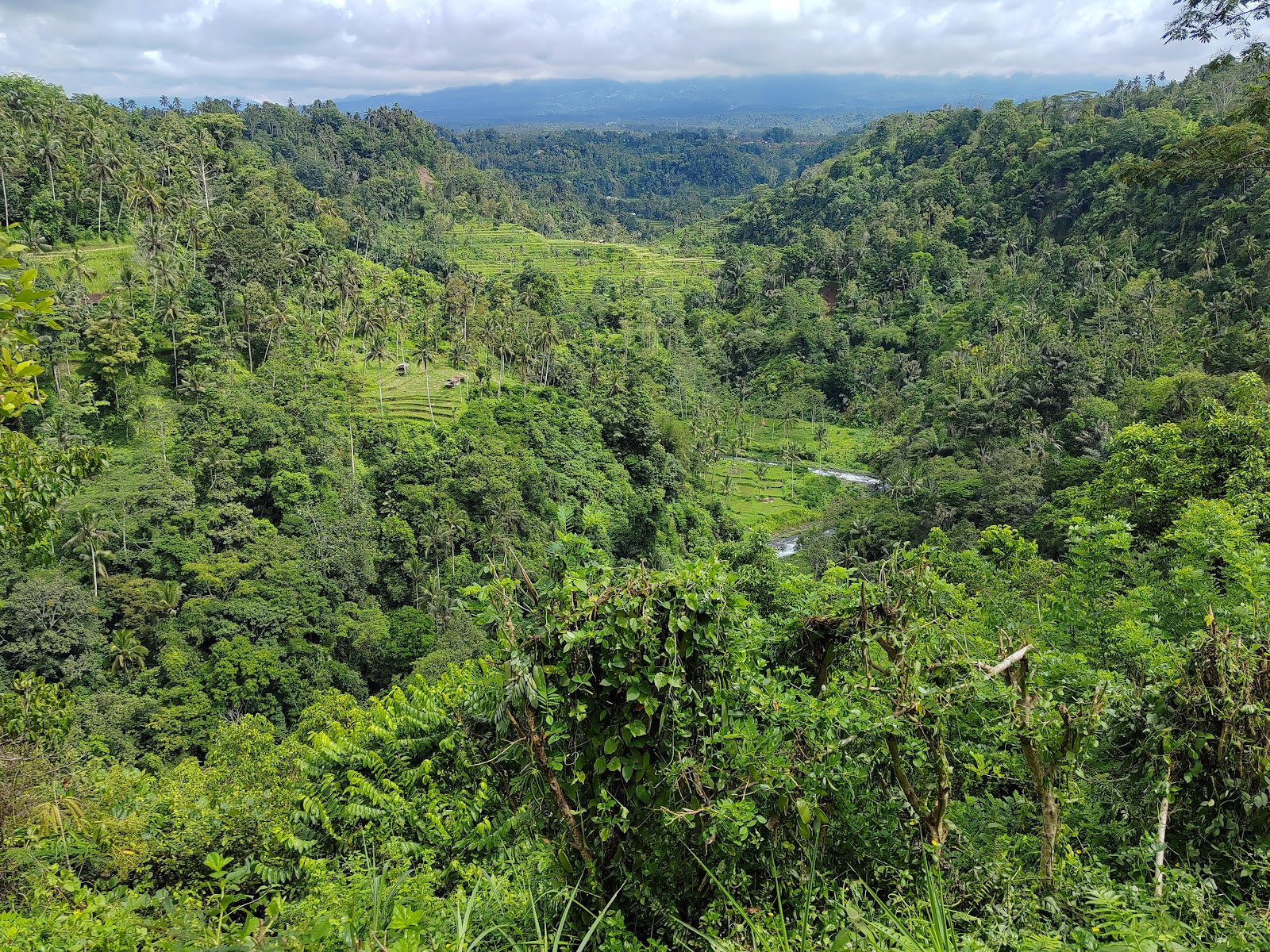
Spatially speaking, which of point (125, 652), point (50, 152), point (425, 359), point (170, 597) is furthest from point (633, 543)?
point (50, 152)

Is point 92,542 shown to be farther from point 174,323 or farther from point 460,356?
point 460,356

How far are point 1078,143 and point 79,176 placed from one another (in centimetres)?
8544

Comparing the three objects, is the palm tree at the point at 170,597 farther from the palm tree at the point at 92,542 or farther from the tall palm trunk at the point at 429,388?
the tall palm trunk at the point at 429,388

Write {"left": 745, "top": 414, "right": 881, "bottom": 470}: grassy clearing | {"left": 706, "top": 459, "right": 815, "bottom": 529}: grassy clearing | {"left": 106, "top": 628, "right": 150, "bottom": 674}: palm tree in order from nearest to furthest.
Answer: {"left": 106, "top": 628, "right": 150, "bottom": 674}: palm tree → {"left": 706, "top": 459, "right": 815, "bottom": 529}: grassy clearing → {"left": 745, "top": 414, "right": 881, "bottom": 470}: grassy clearing

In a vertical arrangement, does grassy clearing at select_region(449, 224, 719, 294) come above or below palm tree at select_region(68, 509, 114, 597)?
above

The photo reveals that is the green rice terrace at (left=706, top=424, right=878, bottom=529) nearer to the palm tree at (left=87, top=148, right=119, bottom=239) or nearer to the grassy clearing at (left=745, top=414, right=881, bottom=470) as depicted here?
the grassy clearing at (left=745, top=414, right=881, bottom=470)

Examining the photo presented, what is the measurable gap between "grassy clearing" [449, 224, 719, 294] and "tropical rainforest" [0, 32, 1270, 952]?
836 millimetres

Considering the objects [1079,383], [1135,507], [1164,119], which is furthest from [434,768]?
[1164,119]

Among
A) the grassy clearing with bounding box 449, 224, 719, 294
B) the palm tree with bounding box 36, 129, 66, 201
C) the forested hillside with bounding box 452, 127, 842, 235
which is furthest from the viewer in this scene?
the forested hillside with bounding box 452, 127, 842, 235

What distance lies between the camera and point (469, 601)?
2908mm

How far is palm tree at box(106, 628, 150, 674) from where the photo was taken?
26016mm

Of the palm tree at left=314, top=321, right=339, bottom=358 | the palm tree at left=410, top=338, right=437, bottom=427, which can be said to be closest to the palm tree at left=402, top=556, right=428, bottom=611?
the palm tree at left=410, top=338, right=437, bottom=427

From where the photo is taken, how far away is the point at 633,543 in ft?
132

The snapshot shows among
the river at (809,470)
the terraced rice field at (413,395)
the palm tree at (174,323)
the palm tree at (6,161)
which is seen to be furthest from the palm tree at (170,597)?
Answer: the palm tree at (6,161)
